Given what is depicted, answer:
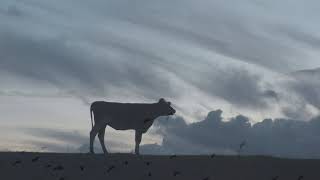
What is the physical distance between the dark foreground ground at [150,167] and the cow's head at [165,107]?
7.10 metres

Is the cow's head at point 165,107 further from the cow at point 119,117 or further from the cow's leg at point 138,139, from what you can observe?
the cow's leg at point 138,139

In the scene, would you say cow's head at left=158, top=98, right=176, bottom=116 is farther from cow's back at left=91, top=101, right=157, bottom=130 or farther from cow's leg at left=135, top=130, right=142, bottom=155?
cow's leg at left=135, top=130, right=142, bottom=155

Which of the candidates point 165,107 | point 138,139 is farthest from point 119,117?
point 165,107

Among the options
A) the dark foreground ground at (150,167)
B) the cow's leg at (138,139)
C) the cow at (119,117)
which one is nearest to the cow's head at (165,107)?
the cow at (119,117)

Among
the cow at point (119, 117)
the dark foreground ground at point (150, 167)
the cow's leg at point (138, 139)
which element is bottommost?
the dark foreground ground at point (150, 167)

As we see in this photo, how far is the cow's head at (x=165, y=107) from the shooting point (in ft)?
125

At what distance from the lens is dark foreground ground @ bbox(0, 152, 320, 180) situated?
2755 cm

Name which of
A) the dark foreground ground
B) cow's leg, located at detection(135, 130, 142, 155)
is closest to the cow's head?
cow's leg, located at detection(135, 130, 142, 155)

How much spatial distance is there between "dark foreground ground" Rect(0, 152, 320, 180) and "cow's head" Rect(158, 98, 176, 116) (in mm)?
7095

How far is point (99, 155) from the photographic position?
104ft

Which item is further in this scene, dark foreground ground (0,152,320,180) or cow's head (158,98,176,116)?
cow's head (158,98,176,116)

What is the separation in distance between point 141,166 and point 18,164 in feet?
15.2

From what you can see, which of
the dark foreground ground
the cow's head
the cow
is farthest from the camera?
the cow's head

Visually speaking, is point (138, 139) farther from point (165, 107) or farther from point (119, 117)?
point (165, 107)
